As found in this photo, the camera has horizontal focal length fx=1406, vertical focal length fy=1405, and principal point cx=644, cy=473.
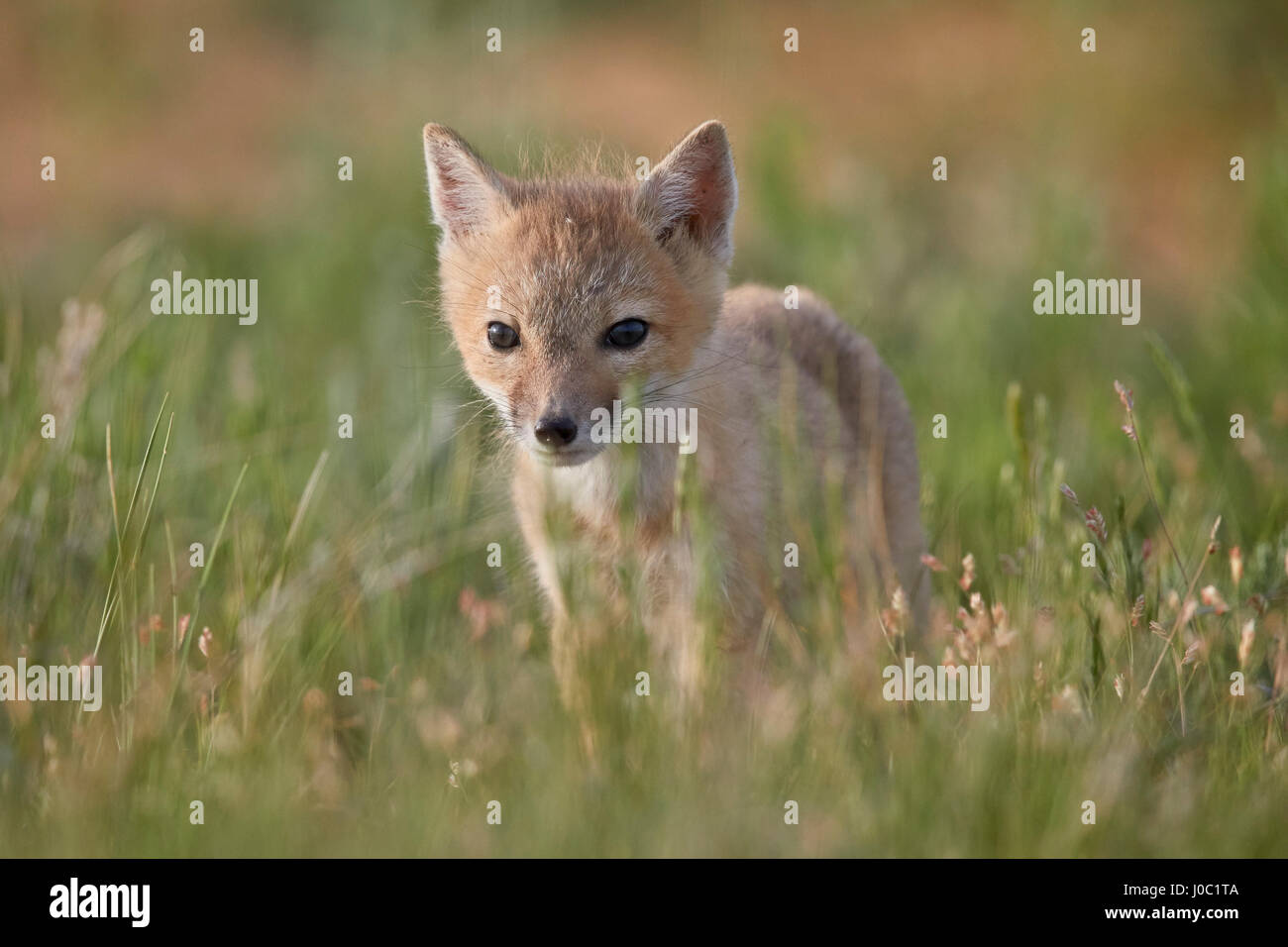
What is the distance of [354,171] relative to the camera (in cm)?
1072

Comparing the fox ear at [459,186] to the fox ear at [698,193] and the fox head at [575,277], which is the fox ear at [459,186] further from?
the fox ear at [698,193]

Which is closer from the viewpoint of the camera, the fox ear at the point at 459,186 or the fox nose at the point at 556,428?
the fox nose at the point at 556,428

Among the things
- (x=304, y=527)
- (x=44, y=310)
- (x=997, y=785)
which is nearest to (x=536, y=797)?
(x=997, y=785)

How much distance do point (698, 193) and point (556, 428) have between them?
1.16 metres

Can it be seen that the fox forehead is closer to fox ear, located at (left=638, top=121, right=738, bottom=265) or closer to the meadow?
fox ear, located at (left=638, top=121, right=738, bottom=265)

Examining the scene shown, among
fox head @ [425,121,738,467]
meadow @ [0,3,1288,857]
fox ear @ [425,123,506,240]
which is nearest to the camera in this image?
meadow @ [0,3,1288,857]

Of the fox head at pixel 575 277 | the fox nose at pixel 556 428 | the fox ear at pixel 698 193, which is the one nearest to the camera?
the fox nose at pixel 556 428

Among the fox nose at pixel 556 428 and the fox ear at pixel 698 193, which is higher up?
the fox ear at pixel 698 193

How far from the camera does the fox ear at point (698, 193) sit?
4754 mm

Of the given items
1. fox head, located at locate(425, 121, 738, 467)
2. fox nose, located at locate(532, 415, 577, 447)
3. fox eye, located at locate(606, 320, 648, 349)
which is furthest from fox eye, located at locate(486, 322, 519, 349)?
fox nose, located at locate(532, 415, 577, 447)

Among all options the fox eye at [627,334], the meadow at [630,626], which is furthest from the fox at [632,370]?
the meadow at [630,626]

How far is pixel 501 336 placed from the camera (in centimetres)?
466

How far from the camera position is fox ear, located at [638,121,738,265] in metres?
4.75

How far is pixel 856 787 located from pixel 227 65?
14.0m
